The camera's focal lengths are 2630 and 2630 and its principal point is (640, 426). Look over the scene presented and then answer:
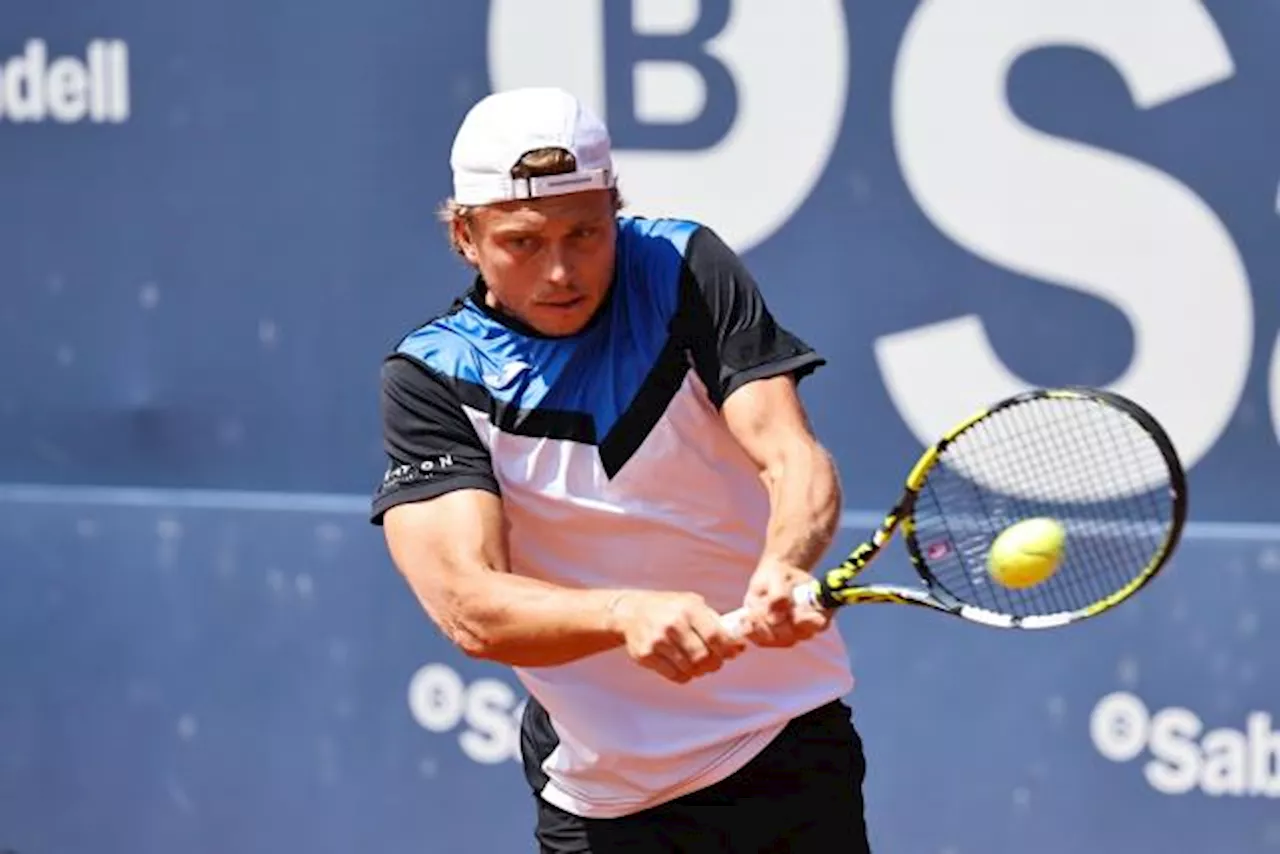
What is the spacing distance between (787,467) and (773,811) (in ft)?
1.55

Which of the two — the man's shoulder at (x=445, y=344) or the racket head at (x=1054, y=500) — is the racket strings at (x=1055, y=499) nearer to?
the racket head at (x=1054, y=500)

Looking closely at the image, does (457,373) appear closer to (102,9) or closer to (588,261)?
(588,261)

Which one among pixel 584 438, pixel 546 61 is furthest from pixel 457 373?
pixel 546 61

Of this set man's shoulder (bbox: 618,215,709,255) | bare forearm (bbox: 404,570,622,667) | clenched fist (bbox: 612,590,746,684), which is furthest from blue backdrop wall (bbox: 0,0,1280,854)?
clenched fist (bbox: 612,590,746,684)

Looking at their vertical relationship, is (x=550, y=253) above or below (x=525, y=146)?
below

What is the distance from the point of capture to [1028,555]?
3.17 metres

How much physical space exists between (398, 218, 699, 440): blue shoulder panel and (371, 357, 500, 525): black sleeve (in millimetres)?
31

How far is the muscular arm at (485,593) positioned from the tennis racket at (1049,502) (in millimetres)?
455

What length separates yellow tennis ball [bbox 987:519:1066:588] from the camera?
316 cm

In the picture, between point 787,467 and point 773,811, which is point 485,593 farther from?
point 773,811

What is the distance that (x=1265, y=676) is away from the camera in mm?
4441

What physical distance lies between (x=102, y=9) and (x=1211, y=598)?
230 cm

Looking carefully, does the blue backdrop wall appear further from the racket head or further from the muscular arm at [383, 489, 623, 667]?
the muscular arm at [383, 489, 623, 667]

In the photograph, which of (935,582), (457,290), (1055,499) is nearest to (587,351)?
(935,582)
